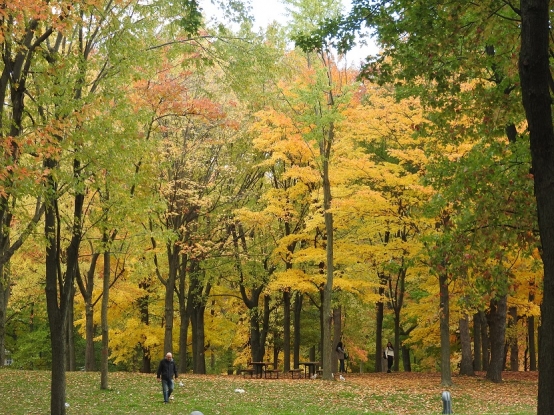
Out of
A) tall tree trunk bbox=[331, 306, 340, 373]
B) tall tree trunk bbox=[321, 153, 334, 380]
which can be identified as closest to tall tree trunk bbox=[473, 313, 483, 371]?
tall tree trunk bbox=[331, 306, 340, 373]

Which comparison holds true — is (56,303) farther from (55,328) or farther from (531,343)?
(531,343)

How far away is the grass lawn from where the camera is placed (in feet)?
48.7

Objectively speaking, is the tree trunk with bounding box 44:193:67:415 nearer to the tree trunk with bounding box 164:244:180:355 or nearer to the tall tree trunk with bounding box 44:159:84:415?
the tall tree trunk with bounding box 44:159:84:415

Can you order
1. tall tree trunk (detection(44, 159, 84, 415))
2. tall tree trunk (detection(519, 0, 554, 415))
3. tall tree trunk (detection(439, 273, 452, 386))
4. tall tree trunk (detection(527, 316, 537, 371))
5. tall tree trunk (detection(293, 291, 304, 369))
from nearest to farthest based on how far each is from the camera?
1. tall tree trunk (detection(519, 0, 554, 415))
2. tall tree trunk (detection(44, 159, 84, 415))
3. tall tree trunk (detection(439, 273, 452, 386))
4. tall tree trunk (detection(293, 291, 304, 369))
5. tall tree trunk (detection(527, 316, 537, 371))

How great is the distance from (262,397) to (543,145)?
12324mm

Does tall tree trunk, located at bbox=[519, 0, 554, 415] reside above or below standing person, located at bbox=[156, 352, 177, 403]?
above

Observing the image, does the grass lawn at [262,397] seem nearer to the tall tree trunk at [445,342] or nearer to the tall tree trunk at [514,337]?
the tall tree trunk at [445,342]

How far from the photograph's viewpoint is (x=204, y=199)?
24.2 m

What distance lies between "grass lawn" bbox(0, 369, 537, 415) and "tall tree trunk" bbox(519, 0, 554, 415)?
7.97 m

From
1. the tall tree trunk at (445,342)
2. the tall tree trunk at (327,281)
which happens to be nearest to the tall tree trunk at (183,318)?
the tall tree trunk at (327,281)

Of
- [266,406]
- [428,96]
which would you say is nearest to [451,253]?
[428,96]

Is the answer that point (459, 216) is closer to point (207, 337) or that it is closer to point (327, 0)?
point (327, 0)

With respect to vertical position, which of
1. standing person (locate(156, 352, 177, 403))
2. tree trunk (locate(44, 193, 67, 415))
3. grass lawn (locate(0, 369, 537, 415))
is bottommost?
grass lawn (locate(0, 369, 537, 415))

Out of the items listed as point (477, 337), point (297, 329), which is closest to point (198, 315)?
point (297, 329)
